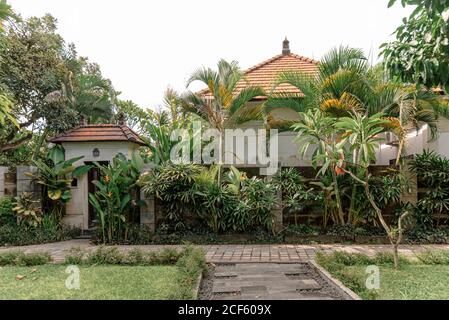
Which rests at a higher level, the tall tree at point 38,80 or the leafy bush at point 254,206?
the tall tree at point 38,80

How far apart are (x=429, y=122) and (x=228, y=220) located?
4900 mm

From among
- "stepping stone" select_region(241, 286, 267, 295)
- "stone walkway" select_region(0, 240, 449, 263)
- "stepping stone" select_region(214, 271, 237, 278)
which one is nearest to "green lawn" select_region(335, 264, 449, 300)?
"stepping stone" select_region(241, 286, 267, 295)

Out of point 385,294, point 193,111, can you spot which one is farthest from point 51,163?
point 385,294

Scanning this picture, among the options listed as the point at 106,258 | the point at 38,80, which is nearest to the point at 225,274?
the point at 106,258

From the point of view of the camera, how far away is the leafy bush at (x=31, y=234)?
26.9 ft

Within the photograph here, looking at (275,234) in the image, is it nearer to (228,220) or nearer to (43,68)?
(228,220)

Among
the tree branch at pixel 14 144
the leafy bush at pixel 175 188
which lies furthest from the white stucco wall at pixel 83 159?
the tree branch at pixel 14 144

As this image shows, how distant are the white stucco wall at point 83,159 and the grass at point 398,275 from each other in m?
5.93

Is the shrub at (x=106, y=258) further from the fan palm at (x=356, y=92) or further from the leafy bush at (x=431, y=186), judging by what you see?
the leafy bush at (x=431, y=186)

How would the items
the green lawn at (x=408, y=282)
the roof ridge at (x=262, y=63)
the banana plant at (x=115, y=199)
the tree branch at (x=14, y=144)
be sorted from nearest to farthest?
1. the green lawn at (x=408, y=282)
2. the banana plant at (x=115, y=199)
3. the tree branch at (x=14, y=144)
4. the roof ridge at (x=262, y=63)

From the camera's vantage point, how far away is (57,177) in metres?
9.06

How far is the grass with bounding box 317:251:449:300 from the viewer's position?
432cm

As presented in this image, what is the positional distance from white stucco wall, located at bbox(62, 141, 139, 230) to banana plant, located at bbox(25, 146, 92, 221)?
23 cm

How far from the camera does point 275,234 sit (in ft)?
27.0
